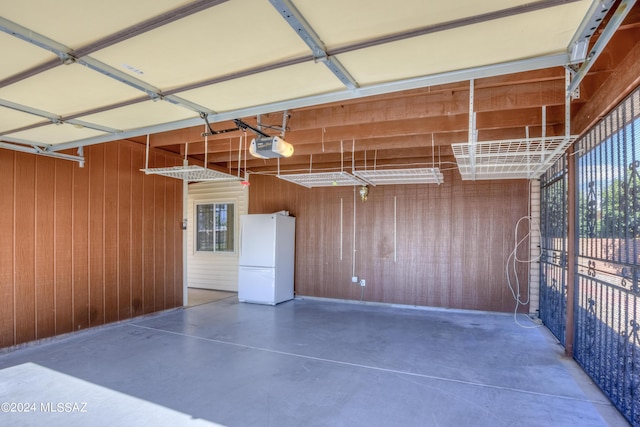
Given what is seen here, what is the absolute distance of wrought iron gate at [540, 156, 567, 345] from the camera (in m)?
3.92

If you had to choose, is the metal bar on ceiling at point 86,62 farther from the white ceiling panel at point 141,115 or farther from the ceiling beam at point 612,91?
the ceiling beam at point 612,91

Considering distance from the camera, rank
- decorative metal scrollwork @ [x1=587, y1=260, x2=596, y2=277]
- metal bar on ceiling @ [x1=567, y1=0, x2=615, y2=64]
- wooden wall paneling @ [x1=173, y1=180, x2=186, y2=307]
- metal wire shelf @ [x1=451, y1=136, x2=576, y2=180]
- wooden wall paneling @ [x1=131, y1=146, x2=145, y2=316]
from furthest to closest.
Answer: wooden wall paneling @ [x1=173, y1=180, x2=186, y2=307]
wooden wall paneling @ [x1=131, y1=146, x2=145, y2=316]
metal wire shelf @ [x1=451, y1=136, x2=576, y2=180]
decorative metal scrollwork @ [x1=587, y1=260, x2=596, y2=277]
metal bar on ceiling @ [x1=567, y1=0, x2=615, y2=64]

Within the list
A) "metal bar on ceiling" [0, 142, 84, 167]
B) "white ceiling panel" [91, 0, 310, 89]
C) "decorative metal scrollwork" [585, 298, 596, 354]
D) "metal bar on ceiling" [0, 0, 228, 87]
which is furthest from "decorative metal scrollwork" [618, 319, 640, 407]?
"metal bar on ceiling" [0, 142, 84, 167]

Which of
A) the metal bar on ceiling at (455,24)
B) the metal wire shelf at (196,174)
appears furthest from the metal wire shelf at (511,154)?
the metal wire shelf at (196,174)

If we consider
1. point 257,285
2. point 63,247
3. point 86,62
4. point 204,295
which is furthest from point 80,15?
point 204,295

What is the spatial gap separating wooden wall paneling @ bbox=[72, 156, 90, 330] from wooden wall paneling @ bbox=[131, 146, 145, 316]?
0.66 metres

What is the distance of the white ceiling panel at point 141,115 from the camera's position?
248 cm

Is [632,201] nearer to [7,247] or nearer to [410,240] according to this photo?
[410,240]

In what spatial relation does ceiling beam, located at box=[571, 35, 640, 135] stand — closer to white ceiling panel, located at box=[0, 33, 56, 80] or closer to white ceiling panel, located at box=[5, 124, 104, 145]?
white ceiling panel, located at box=[0, 33, 56, 80]

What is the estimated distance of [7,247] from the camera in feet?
12.4

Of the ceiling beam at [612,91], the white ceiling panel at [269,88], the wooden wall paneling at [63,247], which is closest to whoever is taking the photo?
the white ceiling panel at [269,88]

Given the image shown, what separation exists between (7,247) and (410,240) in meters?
5.55

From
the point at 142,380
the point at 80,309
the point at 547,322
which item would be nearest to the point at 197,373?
the point at 142,380

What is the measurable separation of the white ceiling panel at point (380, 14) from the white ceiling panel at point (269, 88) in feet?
1.06
